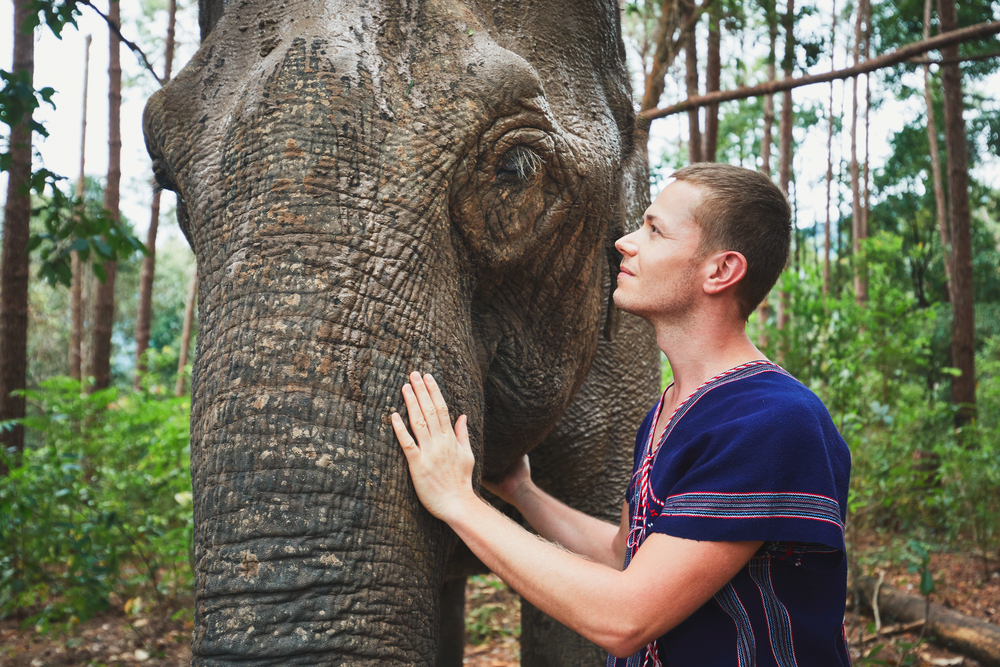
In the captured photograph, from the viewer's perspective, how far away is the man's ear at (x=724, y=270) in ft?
5.54

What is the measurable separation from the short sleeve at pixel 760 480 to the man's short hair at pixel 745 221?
0.29 metres

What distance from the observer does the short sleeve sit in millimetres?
1411

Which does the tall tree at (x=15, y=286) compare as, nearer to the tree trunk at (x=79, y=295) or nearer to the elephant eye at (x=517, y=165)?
the elephant eye at (x=517, y=165)

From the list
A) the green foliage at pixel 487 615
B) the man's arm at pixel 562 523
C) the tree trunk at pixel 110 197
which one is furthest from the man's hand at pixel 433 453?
the tree trunk at pixel 110 197

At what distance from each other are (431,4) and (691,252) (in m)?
0.88

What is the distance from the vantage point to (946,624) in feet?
15.4

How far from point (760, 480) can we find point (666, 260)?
1.85 ft

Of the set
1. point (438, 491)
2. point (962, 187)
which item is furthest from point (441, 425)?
point (962, 187)

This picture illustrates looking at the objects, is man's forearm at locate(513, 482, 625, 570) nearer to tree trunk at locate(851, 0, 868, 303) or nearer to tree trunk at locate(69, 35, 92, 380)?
tree trunk at locate(69, 35, 92, 380)

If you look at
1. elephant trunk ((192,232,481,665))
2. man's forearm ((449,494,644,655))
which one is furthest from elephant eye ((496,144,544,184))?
man's forearm ((449,494,644,655))

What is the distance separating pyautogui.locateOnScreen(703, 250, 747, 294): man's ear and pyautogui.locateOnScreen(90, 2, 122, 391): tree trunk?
9429 mm

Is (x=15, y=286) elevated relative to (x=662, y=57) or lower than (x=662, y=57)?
lower

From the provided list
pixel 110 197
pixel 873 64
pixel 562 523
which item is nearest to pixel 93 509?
pixel 562 523

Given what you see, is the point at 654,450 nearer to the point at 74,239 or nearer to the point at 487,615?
the point at 74,239
